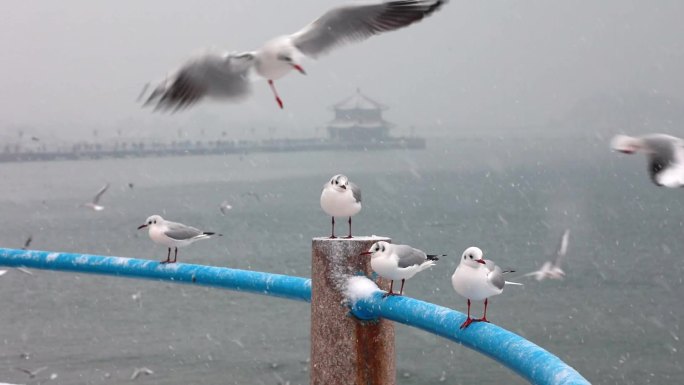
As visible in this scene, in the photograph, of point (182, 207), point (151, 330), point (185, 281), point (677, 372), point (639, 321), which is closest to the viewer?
point (185, 281)

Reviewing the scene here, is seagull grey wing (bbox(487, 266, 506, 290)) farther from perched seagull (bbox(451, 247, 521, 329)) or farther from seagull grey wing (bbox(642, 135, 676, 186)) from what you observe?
seagull grey wing (bbox(642, 135, 676, 186))

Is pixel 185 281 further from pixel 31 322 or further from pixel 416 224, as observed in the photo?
pixel 416 224

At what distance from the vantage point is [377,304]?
2.94m

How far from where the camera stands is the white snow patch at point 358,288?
10.1 ft

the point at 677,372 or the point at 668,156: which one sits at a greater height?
the point at 668,156

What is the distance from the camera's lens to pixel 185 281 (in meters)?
3.66

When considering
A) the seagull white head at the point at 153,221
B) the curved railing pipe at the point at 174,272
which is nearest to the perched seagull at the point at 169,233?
the seagull white head at the point at 153,221

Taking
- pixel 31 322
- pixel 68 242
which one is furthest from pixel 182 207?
pixel 31 322

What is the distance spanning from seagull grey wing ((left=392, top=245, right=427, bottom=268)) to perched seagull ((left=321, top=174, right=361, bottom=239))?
544 mm

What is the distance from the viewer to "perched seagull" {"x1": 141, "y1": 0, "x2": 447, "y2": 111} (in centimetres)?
383

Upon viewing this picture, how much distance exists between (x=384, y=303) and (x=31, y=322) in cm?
3879

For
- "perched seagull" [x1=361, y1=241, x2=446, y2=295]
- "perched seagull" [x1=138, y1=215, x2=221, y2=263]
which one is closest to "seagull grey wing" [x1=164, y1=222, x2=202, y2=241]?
"perched seagull" [x1=138, y1=215, x2=221, y2=263]

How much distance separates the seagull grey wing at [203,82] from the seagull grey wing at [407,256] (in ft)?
4.29

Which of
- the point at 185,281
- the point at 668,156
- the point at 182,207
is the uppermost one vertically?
the point at 668,156
